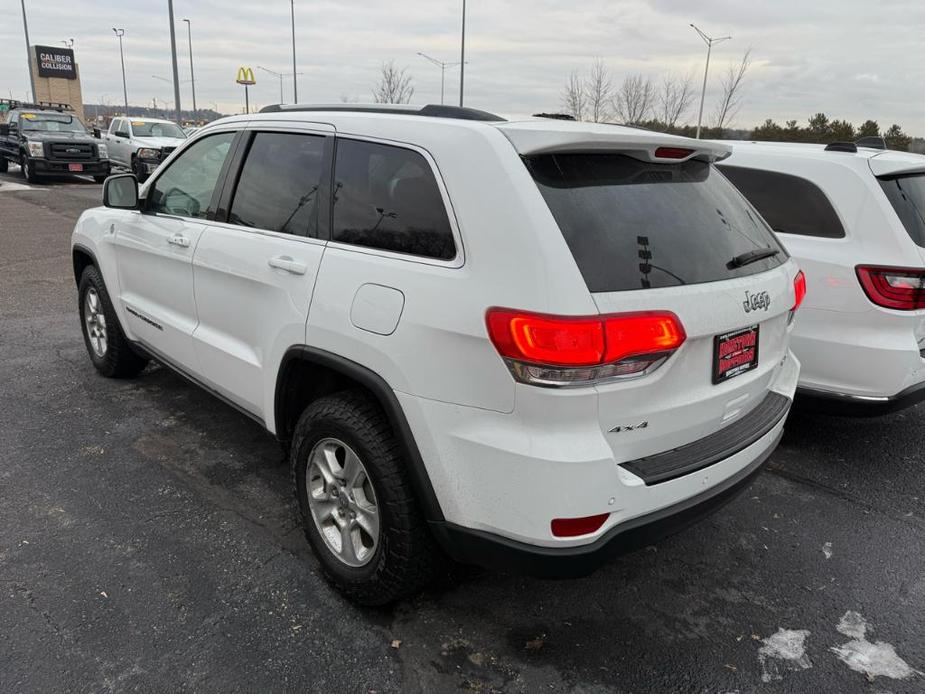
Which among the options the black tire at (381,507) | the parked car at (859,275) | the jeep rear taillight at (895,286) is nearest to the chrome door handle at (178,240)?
the black tire at (381,507)

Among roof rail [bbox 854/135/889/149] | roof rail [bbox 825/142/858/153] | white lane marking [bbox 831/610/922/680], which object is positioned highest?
roof rail [bbox 854/135/889/149]

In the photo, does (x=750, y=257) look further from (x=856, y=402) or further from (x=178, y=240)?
(x=178, y=240)

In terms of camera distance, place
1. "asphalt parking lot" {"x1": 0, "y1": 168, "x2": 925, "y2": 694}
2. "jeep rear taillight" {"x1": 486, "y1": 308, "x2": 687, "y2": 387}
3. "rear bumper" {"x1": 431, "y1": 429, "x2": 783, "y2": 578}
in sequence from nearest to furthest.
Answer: "jeep rear taillight" {"x1": 486, "y1": 308, "x2": 687, "y2": 387} < "rear bumper" {"x1": 431, "y1": 429, "x2": 783, "y2": 578} < "asphalt parking lot" {"x1": 0, "y1": 168, "x2": 925, "y2": 694}

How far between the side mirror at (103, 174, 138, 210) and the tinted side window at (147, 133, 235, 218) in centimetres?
10

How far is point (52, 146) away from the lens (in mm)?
18734

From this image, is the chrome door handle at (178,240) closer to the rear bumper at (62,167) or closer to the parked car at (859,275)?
the parked car at (859,275)

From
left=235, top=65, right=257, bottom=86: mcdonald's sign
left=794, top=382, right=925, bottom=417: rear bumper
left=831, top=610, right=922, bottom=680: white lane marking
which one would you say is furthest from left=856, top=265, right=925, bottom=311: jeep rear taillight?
left=235, top=65, right=257, bottom=86: mcdonald's sign

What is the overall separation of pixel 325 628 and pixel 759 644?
1587 mm

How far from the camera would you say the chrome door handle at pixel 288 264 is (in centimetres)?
267

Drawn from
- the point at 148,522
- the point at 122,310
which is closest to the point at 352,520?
the point at 148,522

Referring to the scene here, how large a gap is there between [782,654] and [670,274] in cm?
144

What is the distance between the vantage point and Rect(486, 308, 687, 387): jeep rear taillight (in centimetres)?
195

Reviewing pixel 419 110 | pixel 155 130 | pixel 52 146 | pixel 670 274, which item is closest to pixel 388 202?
pixel 419 110

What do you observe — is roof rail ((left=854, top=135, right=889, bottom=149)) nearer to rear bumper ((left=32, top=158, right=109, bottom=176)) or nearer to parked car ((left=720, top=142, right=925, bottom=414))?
parked car ((left=720, top=142, right=925, bottom=414))
